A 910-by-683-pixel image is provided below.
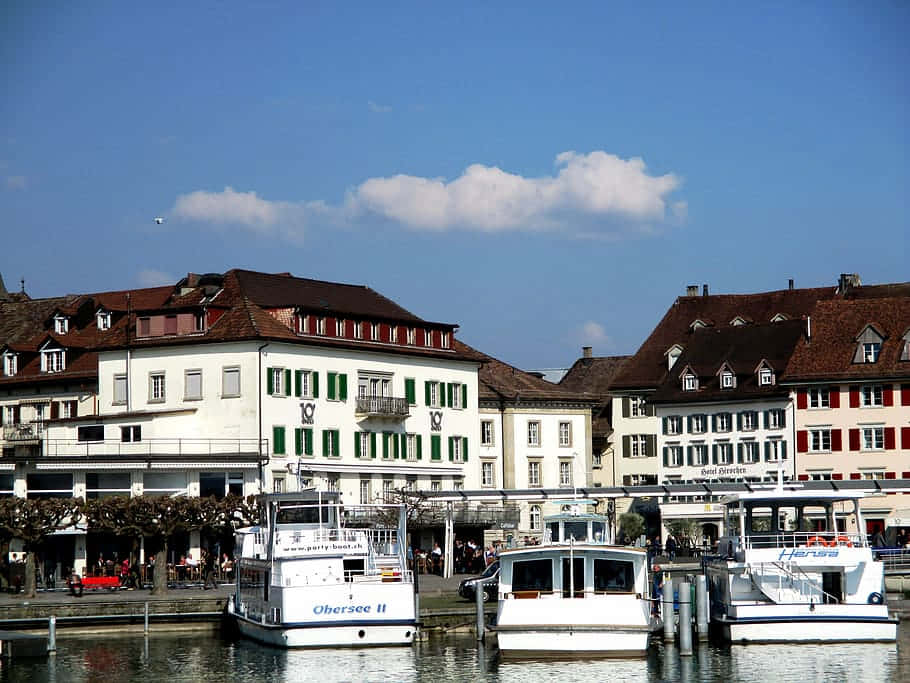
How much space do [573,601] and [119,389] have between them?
156ft

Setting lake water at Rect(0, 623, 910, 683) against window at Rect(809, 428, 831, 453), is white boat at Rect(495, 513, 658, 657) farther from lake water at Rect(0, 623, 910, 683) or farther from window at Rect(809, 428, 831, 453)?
window at Rect(809, 428, 831, 453)

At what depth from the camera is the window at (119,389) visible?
93.8 m

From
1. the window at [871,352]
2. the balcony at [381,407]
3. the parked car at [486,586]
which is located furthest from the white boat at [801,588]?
the window at [871,352]

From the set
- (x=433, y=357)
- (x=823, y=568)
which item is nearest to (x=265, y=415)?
(x=433, y=357)

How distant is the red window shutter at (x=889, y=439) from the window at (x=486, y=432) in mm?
22625

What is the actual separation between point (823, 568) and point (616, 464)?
69.0 m

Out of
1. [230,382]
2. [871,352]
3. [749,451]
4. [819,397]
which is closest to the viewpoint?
[230,382]

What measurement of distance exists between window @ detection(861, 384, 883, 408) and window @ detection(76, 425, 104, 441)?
44.4 m

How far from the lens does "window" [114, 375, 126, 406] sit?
9381cm

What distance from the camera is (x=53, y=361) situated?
99.4 metres

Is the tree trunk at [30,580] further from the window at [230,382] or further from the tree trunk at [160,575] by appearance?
the window at [230,382]

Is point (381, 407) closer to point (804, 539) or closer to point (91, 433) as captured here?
point (91, 433)

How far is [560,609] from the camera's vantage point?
2013 inches

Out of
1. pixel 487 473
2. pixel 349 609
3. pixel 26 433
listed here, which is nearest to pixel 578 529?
pixel 349 609
